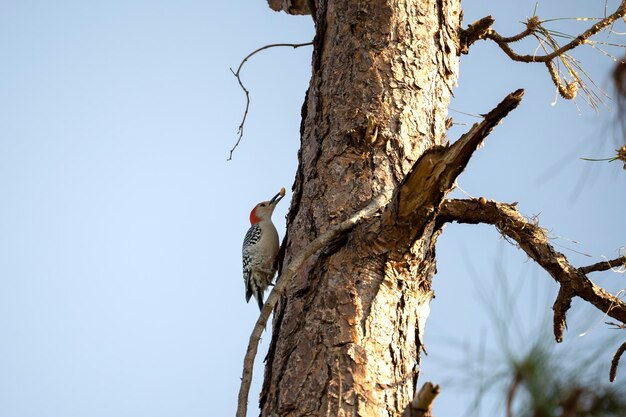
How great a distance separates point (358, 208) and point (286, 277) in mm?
503

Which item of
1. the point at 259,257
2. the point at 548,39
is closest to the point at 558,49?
the point at 548,39

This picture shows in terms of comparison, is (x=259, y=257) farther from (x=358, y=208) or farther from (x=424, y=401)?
(x=424, y=401)

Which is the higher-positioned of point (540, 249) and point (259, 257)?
point (259, 257)

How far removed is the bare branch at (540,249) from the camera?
12.3 ft

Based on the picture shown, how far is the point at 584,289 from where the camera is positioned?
3766 mm

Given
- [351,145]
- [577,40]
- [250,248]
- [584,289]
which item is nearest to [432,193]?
[351,145]

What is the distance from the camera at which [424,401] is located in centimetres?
254

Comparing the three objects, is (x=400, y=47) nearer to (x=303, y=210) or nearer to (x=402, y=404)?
(x=303, y=210)

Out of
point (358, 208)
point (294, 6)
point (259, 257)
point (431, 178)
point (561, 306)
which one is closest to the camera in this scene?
point (431, 178)

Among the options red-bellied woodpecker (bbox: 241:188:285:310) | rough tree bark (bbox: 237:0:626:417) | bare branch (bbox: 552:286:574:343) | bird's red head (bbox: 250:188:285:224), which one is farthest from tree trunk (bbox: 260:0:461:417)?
bird's red head (bbox: 250:188:285:224)

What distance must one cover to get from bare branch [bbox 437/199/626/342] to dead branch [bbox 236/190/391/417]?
372 millimetres

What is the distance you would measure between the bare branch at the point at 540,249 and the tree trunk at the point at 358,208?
190 mm

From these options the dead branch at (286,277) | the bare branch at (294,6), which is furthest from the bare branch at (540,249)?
the bare branch at (294,6)

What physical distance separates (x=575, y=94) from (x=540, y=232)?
1146 millimetres
